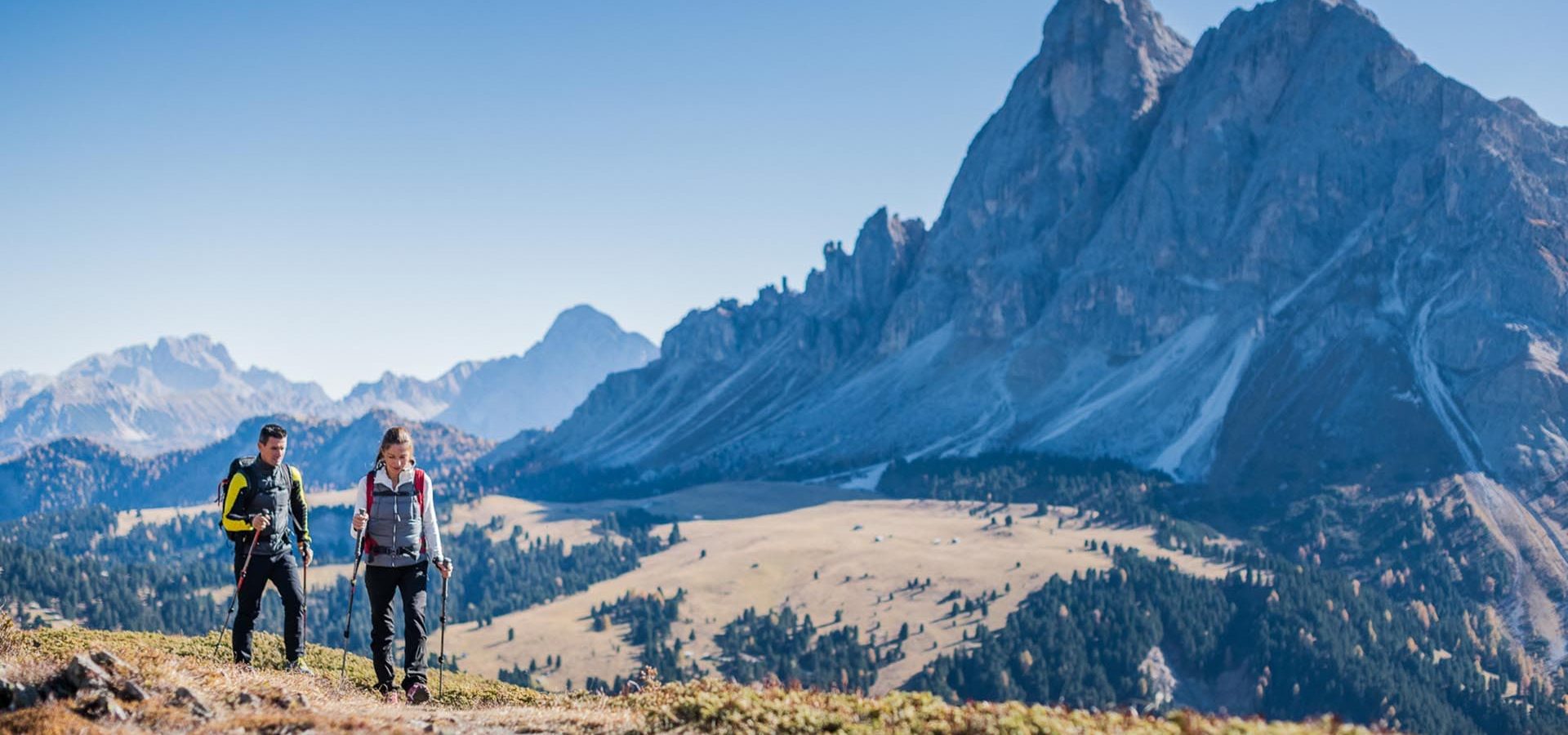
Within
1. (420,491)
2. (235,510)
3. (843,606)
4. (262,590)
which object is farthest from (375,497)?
(843,606)

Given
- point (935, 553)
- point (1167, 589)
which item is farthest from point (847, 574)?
point (1167, 589)

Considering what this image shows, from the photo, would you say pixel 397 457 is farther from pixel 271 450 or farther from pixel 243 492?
pixel 243 492

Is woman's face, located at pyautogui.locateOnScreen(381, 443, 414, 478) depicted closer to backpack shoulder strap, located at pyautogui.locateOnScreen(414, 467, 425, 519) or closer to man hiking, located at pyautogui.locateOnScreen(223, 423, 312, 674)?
backpack shoulder strap, located at pyautogui.locateOnScreen(414, 467, 425, 519)

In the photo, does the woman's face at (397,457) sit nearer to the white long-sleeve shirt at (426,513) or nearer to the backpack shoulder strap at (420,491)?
the white long-sleeve shirt at (426,513)

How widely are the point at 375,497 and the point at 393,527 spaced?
64 cm

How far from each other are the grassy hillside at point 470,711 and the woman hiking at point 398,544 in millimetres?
931

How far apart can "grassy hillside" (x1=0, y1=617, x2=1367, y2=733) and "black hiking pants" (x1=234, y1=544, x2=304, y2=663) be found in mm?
1589

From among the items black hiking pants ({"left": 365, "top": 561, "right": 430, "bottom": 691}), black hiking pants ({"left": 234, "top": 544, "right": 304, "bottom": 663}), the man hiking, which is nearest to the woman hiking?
black hiking pants ({"left": 365, "top": 561, "right": 430, "bottom": 691})

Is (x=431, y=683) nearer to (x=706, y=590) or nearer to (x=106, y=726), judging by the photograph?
(x=106, y=726)

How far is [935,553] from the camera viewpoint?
197625 mm

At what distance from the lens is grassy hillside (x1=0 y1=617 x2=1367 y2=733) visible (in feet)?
49.5

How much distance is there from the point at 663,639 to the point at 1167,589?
254ft

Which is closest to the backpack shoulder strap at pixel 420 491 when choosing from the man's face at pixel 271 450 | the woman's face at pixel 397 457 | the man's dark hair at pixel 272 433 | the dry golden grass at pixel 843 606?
the woman's face at pixel 397 457

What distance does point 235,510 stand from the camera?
21234mm
